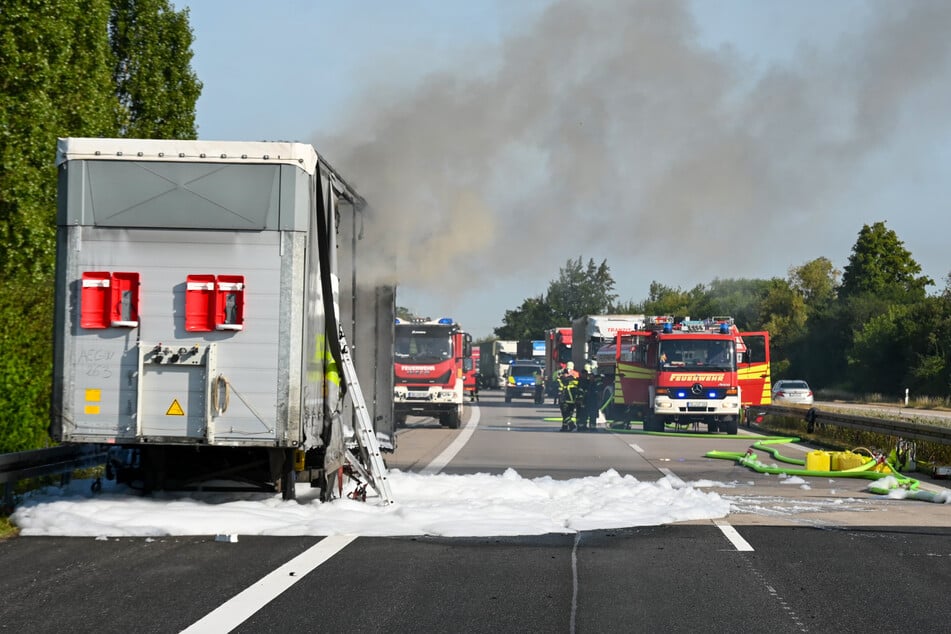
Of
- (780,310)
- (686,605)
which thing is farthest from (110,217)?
(780,310)

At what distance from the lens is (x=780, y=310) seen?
9562 centimetres

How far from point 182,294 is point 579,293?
365 ft

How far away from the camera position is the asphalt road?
7.23 metres

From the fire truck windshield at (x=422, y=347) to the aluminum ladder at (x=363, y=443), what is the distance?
745 inches

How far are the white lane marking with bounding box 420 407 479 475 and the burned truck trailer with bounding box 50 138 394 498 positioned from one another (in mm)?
7038

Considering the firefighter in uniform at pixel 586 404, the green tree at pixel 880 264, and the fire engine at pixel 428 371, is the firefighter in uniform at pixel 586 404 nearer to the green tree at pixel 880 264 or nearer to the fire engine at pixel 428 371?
the fire engine at pixel 428 371

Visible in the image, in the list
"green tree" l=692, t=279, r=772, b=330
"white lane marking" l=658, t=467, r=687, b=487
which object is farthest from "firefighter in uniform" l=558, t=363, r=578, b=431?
"green tree" l=692, t=279, r=772, b=330

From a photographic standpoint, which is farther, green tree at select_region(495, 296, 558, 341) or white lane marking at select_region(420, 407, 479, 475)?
green tree at select_region(495, 296, 558, 341)

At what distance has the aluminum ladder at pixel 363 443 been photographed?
490 inches

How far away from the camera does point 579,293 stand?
121 m

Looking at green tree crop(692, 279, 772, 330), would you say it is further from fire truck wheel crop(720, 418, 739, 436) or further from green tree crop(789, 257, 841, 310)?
fire truck wheel crop(720, 418, 739, 436)

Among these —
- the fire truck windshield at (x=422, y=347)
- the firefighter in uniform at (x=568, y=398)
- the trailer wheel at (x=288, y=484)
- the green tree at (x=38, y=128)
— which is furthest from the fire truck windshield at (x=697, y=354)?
the trailer wheel at (x=288, y=484)

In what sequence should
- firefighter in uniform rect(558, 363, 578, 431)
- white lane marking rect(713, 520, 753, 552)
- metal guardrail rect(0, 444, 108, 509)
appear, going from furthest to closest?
firefighter in uniform rect(558, 363, 578, 431) → metal guardrail rect(0, 444, 108, 509) → white lane marking rect(713, 520, 753, 552)

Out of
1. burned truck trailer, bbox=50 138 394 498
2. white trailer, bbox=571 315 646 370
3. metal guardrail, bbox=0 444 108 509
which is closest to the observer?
burned truck trailer, bbox=50 138 394 498
